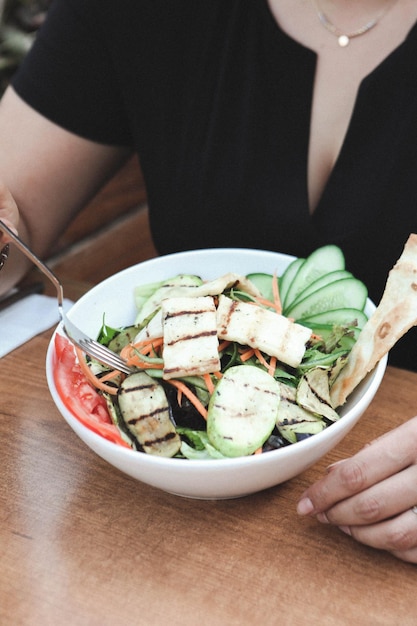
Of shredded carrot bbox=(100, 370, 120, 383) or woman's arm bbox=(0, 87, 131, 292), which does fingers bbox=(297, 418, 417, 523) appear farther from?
woman's arm bbox=(0, 87, 131, 292)

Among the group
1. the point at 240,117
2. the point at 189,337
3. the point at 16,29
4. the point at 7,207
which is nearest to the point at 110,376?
the point at 189,337

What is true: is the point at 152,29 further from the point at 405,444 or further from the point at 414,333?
the point at 405,444

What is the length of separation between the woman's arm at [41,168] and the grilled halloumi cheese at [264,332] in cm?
64

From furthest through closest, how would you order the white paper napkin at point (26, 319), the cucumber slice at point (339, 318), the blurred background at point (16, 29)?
the blurred background at point (16, 29) < the white paper napkin at point (26, 319) < the cucumber slice at point (339, 318)

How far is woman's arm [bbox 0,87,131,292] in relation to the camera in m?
1.45

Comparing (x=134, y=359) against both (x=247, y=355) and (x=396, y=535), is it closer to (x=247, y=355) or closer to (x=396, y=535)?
(x=247, y=355)

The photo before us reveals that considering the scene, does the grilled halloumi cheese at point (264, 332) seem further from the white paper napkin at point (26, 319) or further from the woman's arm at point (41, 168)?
the woman's arm at point (41, 168)

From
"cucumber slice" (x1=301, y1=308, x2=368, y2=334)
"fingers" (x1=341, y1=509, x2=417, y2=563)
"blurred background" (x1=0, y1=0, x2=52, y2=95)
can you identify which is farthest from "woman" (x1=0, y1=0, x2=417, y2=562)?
"blurred background" (x1=0, y1=0, x2=52, y2=95)

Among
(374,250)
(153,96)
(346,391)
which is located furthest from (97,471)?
(153,96)

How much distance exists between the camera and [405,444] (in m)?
0.79

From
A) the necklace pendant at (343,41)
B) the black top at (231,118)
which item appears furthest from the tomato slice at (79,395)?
the necklace pendant at (343,41)

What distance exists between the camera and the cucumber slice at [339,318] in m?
0.99

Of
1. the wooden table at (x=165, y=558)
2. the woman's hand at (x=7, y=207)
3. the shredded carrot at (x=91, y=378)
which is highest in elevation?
the woman's hand at (x=7, y=207)

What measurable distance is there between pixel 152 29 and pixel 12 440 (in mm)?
932
